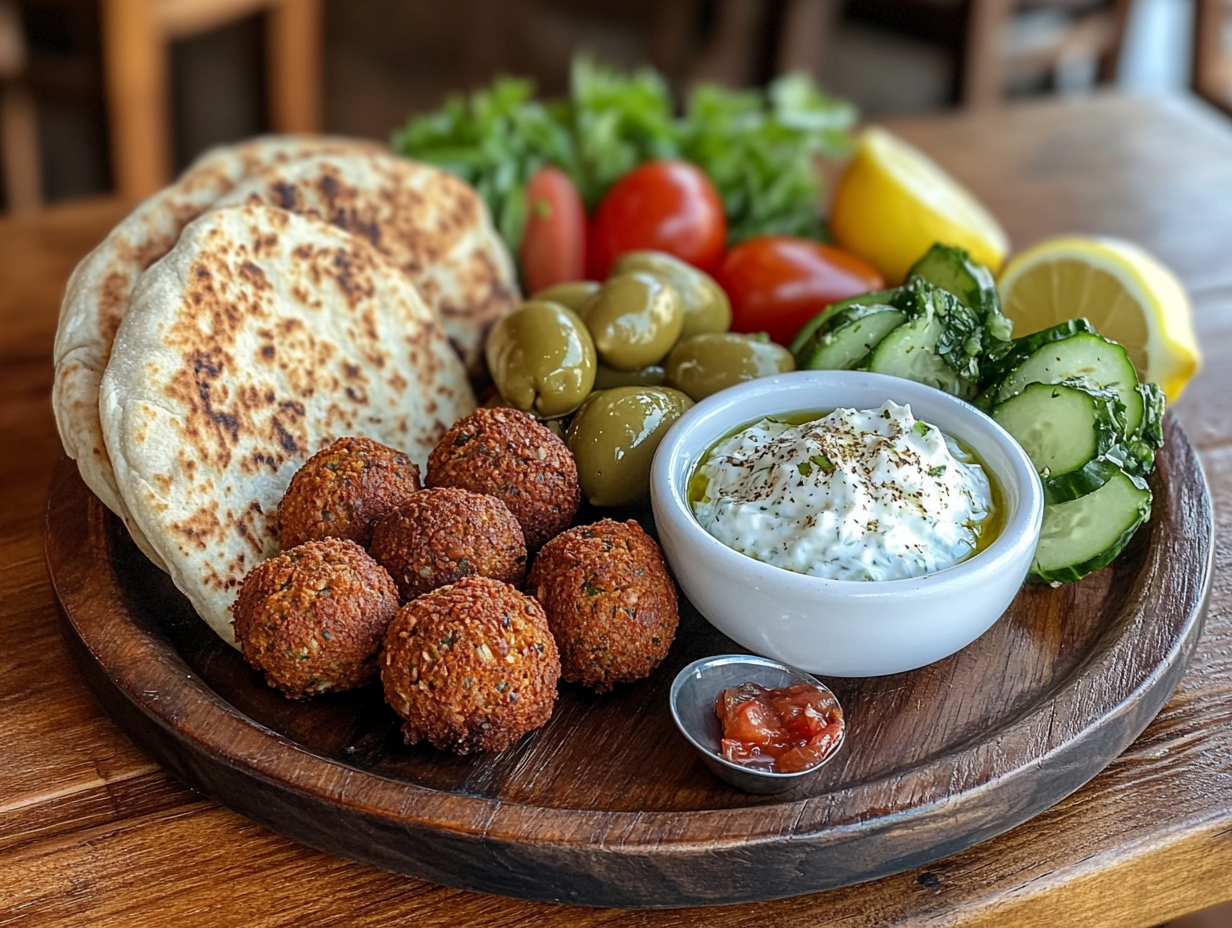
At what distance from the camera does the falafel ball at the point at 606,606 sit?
2.04 meters

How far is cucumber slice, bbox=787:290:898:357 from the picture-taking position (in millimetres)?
2607

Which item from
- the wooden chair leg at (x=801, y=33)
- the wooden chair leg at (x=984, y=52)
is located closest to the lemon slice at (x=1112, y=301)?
the wooden chair leg at (x=984, y=52)

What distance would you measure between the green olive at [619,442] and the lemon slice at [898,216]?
1.33m

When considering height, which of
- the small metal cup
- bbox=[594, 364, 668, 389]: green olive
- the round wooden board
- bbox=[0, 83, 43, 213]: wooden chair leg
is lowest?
bbox=[0, 83, 43, 213]: wooden chair leg

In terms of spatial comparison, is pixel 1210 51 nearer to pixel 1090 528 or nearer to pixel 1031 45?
pixel 1031 45

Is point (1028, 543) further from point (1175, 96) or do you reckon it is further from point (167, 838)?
point (1175, 96)

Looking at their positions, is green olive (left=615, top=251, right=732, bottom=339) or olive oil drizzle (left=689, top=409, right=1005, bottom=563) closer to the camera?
olive oil drizzle (left=689, top=409, right=1005, bottom=563)

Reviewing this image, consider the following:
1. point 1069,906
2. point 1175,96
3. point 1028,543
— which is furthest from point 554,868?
point 1175,96

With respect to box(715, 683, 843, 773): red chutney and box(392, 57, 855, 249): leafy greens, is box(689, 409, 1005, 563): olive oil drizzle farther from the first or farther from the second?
box(392, 57, 855, 249): leafy greens

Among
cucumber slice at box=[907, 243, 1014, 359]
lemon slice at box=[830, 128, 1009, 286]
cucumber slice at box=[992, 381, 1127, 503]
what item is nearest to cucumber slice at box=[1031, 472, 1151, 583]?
cucumber slice at box=[992, 381, 1127, 503]

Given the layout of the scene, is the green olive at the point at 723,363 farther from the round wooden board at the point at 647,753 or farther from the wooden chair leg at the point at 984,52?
the wooden chair leg at the point at 984,52

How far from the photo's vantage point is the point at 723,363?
2.64 metres

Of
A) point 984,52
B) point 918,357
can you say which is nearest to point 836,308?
point 918,357

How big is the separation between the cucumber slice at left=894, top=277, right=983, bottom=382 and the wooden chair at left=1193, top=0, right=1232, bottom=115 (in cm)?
527
